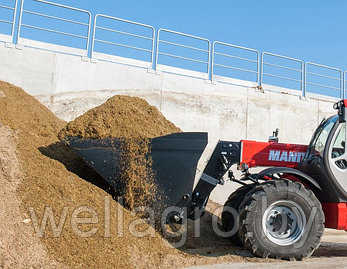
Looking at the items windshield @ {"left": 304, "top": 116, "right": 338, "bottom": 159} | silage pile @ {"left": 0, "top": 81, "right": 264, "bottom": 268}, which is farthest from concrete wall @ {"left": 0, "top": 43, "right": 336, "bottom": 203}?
windshield @ {"left": 304, "top": 116, "right": 338, "bottom": 159}

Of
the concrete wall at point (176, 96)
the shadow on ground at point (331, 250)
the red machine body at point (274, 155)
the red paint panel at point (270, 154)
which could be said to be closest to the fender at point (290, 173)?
the red machine body at point (274, 155)

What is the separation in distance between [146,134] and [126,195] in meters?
1.22

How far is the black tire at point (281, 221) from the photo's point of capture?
6.11 m

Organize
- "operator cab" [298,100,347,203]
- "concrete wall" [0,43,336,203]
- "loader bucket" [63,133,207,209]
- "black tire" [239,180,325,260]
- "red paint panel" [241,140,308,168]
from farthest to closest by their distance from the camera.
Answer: "concrete wall" [0,43,336,203]
"red paint panel" [241,140,308,168]
"operator cab" [298,100,347,203]
"loader bucket" [63,133,207,209]
"black tire" [239,180,325,260]

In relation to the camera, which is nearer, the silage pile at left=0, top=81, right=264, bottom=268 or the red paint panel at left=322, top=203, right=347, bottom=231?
the silage pile at left=0, top=81, right=264, bottom=268

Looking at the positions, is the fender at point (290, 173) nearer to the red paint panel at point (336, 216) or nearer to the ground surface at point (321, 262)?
the red paint panel at point (336, 216)

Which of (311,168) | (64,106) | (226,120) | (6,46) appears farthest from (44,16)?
(311,168)

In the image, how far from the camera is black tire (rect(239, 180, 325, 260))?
6.11 m

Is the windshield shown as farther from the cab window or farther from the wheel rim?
the wheel rim

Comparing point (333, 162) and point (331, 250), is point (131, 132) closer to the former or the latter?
point (333, 162)

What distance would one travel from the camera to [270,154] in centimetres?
720

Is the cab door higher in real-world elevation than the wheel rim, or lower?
higher

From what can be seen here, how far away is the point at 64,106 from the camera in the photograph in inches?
367

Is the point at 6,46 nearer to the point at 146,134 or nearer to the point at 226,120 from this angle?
the point at 146,134
